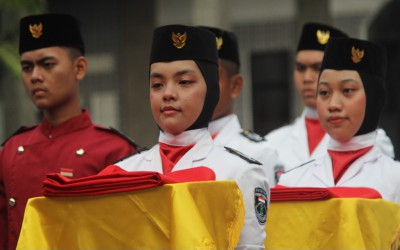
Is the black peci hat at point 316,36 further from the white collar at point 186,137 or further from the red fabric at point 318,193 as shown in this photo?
the white collar at point 186,137

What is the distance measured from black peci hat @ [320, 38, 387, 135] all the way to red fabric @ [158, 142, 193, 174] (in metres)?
1.32

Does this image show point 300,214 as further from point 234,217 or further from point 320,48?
point 320,48

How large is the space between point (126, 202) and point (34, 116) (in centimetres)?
1061

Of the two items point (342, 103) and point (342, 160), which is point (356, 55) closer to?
point (342, 103)

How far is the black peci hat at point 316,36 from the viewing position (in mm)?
8445

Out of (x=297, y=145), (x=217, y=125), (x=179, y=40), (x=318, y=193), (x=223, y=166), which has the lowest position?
(x=297, y=145)

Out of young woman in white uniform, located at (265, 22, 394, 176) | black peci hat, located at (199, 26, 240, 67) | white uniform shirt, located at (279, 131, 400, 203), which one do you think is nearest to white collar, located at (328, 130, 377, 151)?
white uniform shirt, located at (279, 131, 400, 203)

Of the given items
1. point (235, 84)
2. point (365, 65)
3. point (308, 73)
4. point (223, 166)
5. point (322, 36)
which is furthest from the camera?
point (322, 36)

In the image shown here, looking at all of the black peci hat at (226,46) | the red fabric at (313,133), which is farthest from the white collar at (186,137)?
the red fabric at (313,133)

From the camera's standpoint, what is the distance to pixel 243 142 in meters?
7.71

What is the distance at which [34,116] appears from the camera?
15.5 meters

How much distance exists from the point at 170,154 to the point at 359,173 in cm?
128

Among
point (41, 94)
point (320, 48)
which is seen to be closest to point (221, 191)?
point (41, 94)

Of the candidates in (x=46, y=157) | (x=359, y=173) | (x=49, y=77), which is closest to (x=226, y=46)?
(x=49, y=77)
